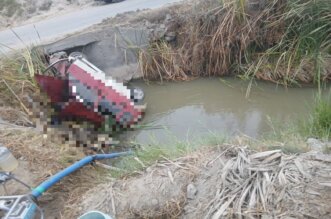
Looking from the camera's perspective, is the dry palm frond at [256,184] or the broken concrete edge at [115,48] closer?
the dry palm frond at [256,184]

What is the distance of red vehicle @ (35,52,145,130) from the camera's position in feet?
17.0

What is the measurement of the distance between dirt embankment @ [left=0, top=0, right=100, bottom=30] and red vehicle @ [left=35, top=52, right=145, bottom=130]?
30.1 feet

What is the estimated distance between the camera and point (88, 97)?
206 inches

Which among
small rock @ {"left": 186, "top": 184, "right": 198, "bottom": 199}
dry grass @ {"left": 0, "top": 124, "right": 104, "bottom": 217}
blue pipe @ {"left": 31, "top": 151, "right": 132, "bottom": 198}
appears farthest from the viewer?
dry grass @ {"left": 0, "top": 124, "right": 104, "bottom": 217}

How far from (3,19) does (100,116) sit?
35.9ft

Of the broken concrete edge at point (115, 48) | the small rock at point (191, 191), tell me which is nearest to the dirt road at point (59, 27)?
the broken concrete edge at point (115, 48)

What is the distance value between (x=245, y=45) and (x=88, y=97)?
306cm

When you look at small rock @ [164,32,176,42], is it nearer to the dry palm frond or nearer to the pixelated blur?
the pixelated blur

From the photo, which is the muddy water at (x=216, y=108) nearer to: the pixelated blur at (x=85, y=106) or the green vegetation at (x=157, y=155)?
the pixelated blur at (x=85, y=106)

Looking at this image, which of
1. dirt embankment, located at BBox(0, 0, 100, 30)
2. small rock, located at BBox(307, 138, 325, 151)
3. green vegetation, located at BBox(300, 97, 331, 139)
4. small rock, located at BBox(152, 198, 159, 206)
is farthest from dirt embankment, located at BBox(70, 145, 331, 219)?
dirt embankment, located at BBox(0, 0, 100, 30)

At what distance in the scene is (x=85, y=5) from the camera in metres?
14.6

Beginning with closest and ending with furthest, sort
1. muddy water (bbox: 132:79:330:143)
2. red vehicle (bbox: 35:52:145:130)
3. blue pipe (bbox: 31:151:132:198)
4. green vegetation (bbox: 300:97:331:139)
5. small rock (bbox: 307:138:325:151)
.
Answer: small rock (bbox: 307:138:325:151) → blue pipe (bbox: 31:151:132:198) → green vegetation (bbox: 300:97:331:139) → red vehicle (bbox: 35:52:145:130) → muddy water (bbox: 132:79:330:143)

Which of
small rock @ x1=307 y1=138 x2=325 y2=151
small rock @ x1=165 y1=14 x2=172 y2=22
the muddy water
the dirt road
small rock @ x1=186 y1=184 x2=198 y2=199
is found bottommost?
the muddy water

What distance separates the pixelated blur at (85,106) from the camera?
5035 mm
